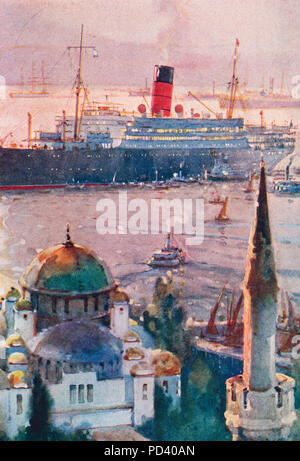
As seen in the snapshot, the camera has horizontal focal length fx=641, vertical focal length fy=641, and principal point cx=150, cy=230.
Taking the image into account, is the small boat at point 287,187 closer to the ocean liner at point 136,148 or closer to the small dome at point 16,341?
the ocean liner at point 136,148

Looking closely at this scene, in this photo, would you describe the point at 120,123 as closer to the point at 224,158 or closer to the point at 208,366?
the point at 224,158

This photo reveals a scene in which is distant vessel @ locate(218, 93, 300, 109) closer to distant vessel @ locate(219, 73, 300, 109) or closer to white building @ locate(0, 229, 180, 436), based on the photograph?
distant vessel @ locate(219, 73, 300, 109)

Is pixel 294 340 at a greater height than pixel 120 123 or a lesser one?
lesser

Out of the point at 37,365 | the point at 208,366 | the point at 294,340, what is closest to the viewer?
the point at 37,365

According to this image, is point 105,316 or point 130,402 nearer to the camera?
point 130,402

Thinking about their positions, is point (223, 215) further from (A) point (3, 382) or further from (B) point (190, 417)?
(A) point (3, 382)

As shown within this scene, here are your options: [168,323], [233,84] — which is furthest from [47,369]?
[233,84]

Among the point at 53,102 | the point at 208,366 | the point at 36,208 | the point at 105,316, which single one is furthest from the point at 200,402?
the point at 53,102
